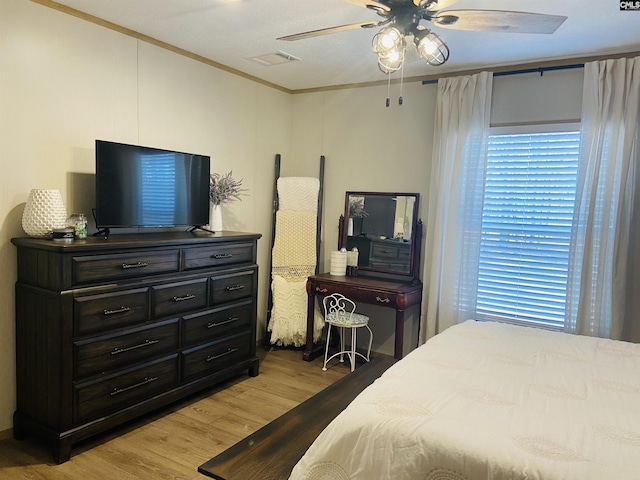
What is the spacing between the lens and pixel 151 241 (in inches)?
118

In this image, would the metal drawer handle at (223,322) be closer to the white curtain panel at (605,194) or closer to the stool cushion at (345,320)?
the stool cushion at (345,320)

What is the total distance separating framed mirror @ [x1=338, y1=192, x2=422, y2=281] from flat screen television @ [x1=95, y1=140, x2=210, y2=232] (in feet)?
4.86

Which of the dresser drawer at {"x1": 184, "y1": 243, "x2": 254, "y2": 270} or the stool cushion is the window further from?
the dresser drawer at {"x1": 184, "y1": 243, "x2": 254, "y2": 270}

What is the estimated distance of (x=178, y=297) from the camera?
10.6ft

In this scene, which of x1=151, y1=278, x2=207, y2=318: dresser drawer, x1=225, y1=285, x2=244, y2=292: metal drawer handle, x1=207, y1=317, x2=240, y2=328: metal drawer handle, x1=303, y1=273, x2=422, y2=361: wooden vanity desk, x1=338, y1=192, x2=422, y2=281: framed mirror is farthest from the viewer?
x1=338, y1=192, x2=422, y2=281: framed mirror

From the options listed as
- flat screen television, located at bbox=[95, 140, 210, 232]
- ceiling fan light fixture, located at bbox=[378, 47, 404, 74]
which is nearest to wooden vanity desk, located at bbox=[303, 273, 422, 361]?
flat screen television, located at bbox=[95, 140, 210, 232]

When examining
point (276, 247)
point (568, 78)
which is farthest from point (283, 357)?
point (568, 78)

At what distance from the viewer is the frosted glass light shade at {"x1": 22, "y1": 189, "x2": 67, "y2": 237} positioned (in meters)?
2.74

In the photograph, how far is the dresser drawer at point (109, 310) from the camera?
2.65 m

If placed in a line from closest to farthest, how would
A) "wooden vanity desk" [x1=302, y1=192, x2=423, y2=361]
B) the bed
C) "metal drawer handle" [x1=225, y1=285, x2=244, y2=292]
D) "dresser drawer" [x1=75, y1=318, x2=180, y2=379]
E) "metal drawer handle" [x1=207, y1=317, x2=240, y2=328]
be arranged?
the bed
"dresser drawer" [x1=75, y1=318, x2=180, y2=379]
"metal drawer handle" [x1=207, y1=317, x2=240, y2=328]
"metal drawer handle" [x1=225, y1=285, x2=244, y2=292]
"wooden vanity desk" [x1=302, y1=192, x2=423, y2=361]

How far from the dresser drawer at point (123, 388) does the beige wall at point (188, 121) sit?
1.88 ft

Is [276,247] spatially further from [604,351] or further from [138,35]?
[604,351]

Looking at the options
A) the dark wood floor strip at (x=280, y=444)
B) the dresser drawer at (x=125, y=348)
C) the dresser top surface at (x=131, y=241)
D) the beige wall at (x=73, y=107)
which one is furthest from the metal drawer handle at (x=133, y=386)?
the dark wood floor strip at (x=280, y=444)

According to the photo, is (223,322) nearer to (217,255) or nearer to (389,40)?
(217,255)
